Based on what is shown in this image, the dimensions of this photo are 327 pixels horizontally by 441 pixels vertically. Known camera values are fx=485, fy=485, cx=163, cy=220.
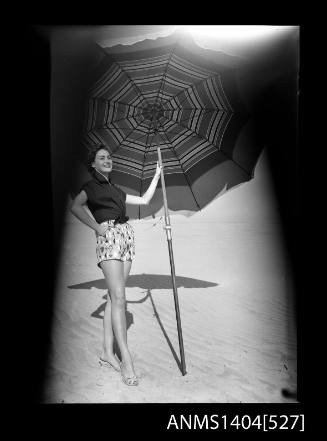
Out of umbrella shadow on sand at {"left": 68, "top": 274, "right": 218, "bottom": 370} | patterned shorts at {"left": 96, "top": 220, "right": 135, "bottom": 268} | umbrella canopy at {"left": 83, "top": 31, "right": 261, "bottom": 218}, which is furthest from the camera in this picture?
umbrella shadow on sand at {"left": 68, "top": 274, "right": 218, "bottom": 370}

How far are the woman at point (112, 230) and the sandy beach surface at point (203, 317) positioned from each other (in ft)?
0.63

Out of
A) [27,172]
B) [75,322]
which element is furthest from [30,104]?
[75,322]

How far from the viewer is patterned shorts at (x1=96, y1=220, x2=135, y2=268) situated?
429 centimetres

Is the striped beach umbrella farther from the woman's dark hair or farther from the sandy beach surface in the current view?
the sandy beach surface

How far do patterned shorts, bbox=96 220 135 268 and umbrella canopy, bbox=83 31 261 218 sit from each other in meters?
0.32

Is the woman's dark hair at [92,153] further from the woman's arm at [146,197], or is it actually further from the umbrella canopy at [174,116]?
the woman's arm at [146,197]

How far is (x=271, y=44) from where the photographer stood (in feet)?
14.9

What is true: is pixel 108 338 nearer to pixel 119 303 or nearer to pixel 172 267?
pixel 119 303

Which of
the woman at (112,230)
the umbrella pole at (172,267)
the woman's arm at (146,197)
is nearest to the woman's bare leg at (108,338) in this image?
the woman at (112,230)

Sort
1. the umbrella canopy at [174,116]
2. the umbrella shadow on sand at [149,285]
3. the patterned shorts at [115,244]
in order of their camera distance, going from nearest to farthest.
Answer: the patterned shorts at [115,244] < the umbrella canopy at [174,116] < the umbrella shadow on sand at [149,285]

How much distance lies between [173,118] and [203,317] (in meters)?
1.92

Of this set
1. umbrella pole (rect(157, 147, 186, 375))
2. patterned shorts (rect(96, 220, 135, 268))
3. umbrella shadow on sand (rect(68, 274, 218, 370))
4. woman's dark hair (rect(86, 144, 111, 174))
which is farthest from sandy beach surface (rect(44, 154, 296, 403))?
woman's dark hair (rect(86, 144, 111, 174))

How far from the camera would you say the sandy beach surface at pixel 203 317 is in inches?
177

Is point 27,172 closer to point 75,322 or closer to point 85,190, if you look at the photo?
point 85,190
